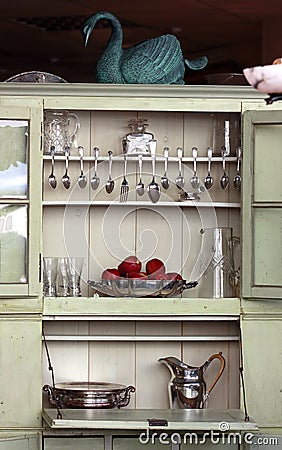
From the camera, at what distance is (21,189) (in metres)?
3.73

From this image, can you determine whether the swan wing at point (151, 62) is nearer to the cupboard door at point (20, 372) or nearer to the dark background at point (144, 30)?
the cupboard door at point (20, 372)

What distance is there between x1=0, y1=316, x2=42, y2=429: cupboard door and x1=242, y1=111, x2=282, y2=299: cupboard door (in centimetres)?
81

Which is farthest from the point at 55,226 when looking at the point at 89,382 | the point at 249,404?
the point at 249,404

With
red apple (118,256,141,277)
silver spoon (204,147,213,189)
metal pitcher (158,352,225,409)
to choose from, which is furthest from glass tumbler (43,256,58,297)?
silver spoon (204,147,213,189)

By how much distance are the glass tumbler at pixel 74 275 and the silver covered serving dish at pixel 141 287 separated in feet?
0.19

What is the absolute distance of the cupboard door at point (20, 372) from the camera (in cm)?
377

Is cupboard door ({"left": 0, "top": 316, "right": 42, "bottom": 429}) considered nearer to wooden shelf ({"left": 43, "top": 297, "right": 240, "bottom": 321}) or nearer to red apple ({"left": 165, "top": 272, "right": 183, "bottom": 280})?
wooden shelf ({"left": 43, "top": 297, "right": 240, "bottom": 321})

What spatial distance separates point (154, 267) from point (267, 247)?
0.44 m

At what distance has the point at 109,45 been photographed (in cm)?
392

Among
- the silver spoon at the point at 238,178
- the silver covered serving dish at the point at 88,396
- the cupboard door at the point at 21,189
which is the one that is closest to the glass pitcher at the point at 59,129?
the cupboard door at the point at 21,189

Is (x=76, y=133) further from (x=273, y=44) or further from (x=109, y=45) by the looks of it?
(x=273, y=44)

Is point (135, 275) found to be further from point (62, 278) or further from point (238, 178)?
point (238, 178)

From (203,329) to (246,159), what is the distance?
2.33 ft

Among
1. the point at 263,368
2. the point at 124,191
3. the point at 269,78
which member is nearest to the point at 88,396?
the point at 263,368
